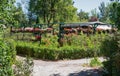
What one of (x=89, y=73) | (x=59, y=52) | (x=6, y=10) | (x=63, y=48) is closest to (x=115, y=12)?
(x=89, y=73)

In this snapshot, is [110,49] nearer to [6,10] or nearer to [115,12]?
[115,12]

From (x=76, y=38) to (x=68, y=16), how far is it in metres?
41.6

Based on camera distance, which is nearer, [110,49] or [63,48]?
[110,49]

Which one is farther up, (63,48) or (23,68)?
(23,68)

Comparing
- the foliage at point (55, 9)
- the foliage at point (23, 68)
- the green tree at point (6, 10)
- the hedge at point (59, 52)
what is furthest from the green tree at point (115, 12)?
the foliage at point (55, 9)

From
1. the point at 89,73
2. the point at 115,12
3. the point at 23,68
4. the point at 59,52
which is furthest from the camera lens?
the point at 59,52

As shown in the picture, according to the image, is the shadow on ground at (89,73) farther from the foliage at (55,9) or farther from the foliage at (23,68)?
the foliage at (55,9)

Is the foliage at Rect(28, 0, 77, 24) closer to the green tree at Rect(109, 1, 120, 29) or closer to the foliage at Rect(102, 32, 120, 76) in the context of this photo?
the green tree at Rect(109, 1, 120, 29)

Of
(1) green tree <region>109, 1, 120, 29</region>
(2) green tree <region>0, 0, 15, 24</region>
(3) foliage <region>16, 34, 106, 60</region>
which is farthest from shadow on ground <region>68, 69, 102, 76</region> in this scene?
(2) green tree <region>0, 0, 15, 24</region>

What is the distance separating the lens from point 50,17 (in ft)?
203

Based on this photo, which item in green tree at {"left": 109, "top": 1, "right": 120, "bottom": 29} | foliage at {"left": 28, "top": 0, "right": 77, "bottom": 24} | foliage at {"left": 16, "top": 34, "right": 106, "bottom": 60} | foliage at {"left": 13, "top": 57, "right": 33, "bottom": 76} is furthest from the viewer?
foliage at {"left": 28, "top": 0, "right": 77, "bottom": 24}

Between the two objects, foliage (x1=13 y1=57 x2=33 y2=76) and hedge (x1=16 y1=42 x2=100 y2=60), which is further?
hedge (x1=16 y1=42 x2=100 y2=60)

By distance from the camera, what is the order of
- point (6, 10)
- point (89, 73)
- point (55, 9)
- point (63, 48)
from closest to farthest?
point (6, 10) < point (89, 73) < point (63, 48) < point (55, 9)

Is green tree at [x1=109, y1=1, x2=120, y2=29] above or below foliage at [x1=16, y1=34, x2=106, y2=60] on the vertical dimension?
above
